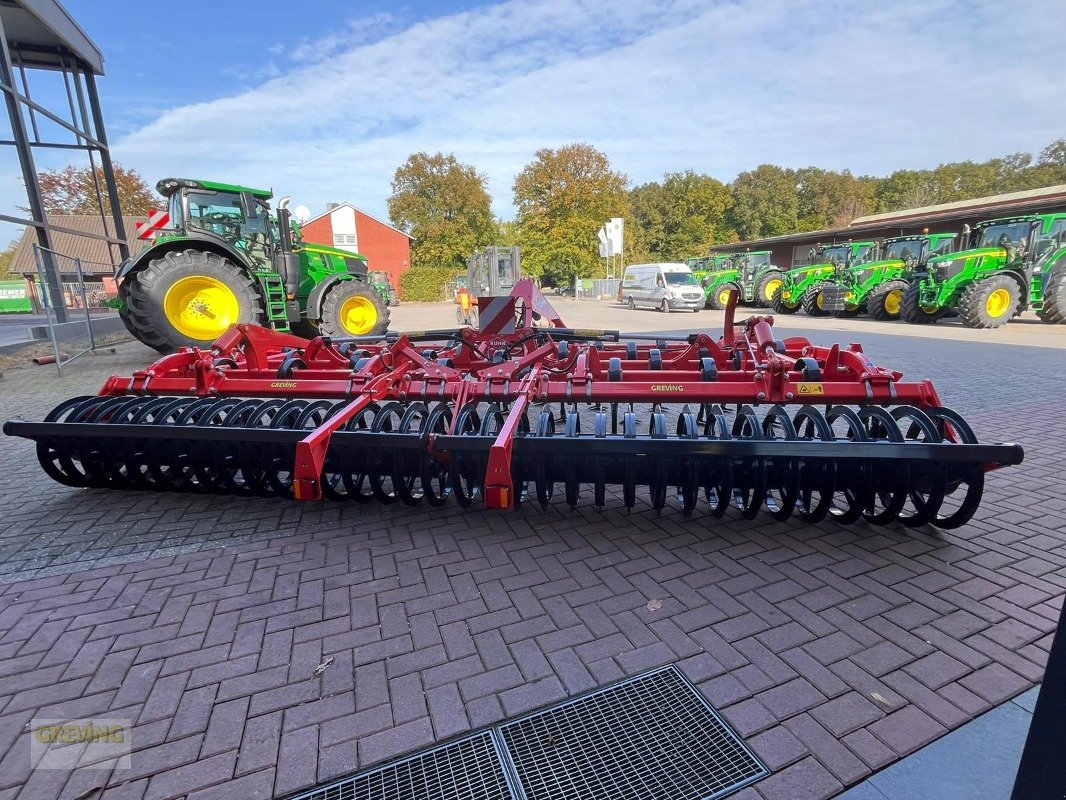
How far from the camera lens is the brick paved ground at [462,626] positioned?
178 cm

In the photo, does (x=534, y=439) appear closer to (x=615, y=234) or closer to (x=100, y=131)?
(x=100, y=131)

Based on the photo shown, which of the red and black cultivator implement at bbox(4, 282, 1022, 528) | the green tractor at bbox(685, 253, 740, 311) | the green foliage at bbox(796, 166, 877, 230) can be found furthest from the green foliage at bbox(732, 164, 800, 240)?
the red and black cultivator implement at bbox(4, 282, 1022, 528)

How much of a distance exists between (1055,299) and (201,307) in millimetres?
18517

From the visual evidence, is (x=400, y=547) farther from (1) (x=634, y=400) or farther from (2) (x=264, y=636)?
(1) (x=634, y=400)

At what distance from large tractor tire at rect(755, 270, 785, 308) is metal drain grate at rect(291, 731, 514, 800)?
865 inches

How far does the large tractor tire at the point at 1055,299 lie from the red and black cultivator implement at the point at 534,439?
13.8m

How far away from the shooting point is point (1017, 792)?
114cm

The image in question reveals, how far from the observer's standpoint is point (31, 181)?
9391 millimetres

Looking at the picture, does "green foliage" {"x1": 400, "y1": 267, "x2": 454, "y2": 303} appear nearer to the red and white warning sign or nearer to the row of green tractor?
the row of green tractor

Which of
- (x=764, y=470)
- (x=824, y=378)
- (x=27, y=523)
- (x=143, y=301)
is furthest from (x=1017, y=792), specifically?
(x=143, y=301)

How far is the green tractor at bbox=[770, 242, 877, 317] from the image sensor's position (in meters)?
17.4

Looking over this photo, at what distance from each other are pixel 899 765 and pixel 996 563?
64.8 inches

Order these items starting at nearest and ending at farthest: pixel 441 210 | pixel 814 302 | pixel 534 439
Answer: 1. pixel 534 439
2. pixel 814 302
3. pixel 441 210

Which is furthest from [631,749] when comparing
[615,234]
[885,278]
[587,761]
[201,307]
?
[615,234]
